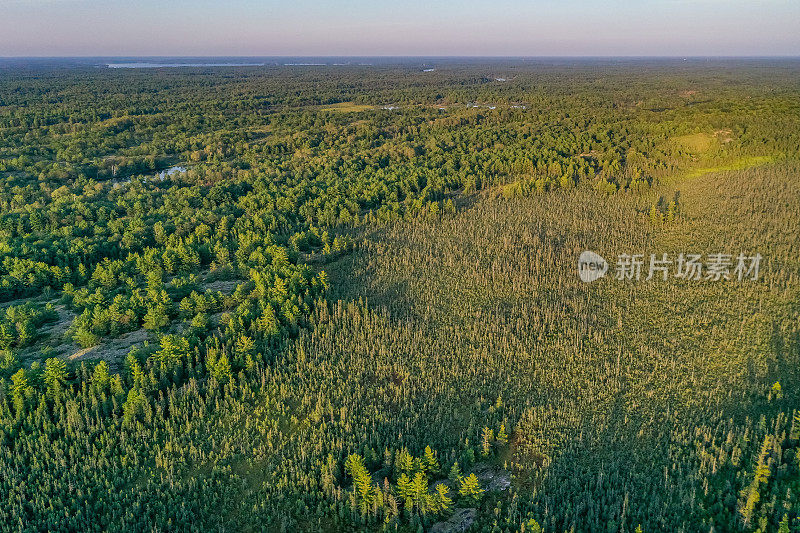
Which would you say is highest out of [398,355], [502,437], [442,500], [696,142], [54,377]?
[696,142]

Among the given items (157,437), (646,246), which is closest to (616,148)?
(646,246)

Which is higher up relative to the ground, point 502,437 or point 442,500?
point 502,437

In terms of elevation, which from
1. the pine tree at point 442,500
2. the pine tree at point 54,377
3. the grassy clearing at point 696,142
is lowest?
the pine tree at point 442,500

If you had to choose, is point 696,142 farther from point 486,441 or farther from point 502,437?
point 486,441

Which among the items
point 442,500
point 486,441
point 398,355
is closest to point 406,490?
point 442,500

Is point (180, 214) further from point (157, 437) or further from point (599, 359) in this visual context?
point (599, 359)

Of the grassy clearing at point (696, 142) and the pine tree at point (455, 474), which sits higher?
the grassy clearing at point (696, 142)

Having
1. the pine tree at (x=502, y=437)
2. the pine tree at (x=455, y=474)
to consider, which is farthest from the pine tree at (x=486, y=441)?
the pine tree at (x=455, y=474)

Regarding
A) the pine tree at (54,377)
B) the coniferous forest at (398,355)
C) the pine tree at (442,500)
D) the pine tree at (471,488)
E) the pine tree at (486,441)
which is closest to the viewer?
the pine tree at (442,500)

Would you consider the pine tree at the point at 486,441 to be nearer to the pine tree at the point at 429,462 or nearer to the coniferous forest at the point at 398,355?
the coniferous forest at the point at 398,355

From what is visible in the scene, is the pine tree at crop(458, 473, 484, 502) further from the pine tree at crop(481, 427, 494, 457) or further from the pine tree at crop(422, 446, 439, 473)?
the pine tree at crop(481, 427, 494, 457)
